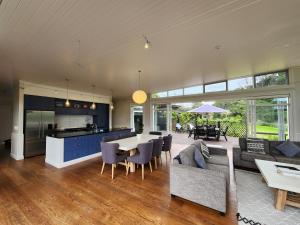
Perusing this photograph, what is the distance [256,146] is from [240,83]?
258 centimetres

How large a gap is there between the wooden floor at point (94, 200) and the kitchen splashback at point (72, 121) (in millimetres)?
→ 3005

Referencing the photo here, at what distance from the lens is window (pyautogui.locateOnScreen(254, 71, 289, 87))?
4516 millimetres

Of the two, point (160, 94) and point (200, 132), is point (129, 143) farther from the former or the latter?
point (200, 132)

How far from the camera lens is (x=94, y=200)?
243cm

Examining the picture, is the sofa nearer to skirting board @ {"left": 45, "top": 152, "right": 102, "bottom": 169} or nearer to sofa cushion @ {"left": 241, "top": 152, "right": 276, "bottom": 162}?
sofa cushion @ {"left": 241, "top": 152, "right": 276, "bottom": 162}

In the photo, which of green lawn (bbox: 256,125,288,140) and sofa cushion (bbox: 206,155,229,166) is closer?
sofa cushion (bbox: 206,155,229,166)

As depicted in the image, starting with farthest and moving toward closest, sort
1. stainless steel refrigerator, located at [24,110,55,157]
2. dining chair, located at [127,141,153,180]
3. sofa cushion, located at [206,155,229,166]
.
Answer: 1. stainless steel refrigerator, located at [24,110,55,157]
2. dining chair, located at [127,141,153,180]
3. sofa cushion, located at [206,155,229,166]

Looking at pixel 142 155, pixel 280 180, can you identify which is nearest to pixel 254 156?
pixel 280 180

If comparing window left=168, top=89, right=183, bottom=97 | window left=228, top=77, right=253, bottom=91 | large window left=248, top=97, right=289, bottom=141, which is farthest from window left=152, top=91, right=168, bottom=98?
large window left=248, top=97, right=289, bottom=141

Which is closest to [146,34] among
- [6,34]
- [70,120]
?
[6,34]

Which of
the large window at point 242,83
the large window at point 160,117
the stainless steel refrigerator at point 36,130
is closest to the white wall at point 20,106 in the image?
the stainless steel refrigerator at point 36,130

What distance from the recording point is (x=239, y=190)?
2.73 metres

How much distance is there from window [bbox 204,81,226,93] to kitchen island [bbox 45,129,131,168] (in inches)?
187

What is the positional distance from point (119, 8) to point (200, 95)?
198 inches
